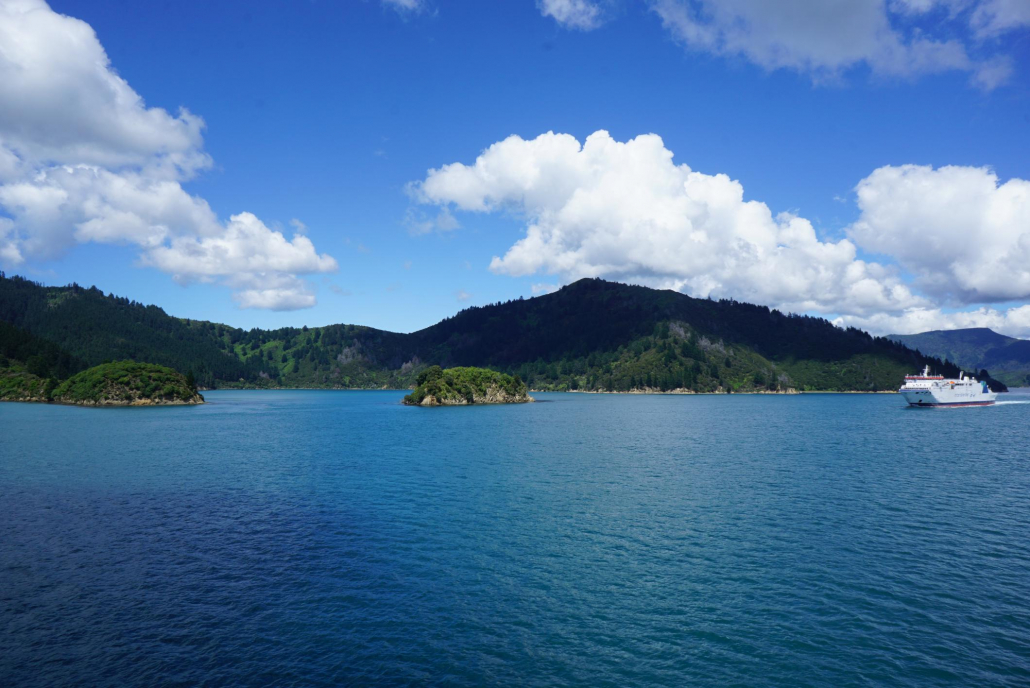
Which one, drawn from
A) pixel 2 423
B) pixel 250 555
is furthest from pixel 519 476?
pixel 2 423

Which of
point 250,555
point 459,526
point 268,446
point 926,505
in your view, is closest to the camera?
point 250,555

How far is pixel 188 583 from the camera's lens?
3228cm

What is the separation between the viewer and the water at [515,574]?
78.5ft

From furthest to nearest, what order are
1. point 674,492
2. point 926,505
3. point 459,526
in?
point 674,492
point 926,505
point 459,526

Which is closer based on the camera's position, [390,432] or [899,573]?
[899,573]

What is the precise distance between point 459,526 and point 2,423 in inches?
5570

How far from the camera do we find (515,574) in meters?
34.8

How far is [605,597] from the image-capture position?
30.9 m

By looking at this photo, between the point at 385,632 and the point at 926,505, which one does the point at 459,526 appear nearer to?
the point at 385,632

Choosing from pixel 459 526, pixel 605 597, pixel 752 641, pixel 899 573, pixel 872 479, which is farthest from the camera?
pixel 872 479

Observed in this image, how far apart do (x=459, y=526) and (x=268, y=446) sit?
221 ft

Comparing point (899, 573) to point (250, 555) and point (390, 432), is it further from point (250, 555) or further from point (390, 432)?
point (390, 432)

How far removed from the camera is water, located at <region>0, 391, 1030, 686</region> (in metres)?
23.9

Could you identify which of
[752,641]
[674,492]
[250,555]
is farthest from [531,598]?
[674,492]
